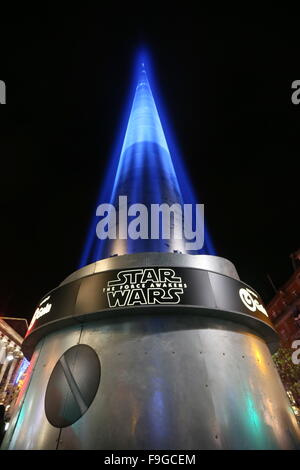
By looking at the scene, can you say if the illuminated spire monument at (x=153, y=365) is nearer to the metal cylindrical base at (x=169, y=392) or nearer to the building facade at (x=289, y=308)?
the metal cylindrical base at (x=169, y=392)

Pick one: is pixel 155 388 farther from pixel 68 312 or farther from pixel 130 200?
pixel 130 200

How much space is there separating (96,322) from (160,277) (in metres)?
1.79

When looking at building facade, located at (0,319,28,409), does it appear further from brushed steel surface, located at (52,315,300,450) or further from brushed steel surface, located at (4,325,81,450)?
brushed steel surface, located at (52,315,300,450)

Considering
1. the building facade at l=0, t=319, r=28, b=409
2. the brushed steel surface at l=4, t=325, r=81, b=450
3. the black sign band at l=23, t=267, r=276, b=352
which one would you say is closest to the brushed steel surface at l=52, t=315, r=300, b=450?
the brushed steel surface at l=4, t=325, r=81, b=450

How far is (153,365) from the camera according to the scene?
4570 millimetres

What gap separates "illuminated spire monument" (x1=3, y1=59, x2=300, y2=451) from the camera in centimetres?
395

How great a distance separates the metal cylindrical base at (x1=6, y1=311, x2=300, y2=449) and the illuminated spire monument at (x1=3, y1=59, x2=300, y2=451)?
0.02 meters

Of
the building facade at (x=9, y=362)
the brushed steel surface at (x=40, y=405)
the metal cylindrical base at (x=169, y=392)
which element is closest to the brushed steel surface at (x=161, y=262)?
the metal cylindrical base at (x=169, y=392)

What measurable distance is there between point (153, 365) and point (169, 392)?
0.53 meters

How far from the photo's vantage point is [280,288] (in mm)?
57781

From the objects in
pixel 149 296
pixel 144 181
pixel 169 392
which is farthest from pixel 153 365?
pixel 144 181

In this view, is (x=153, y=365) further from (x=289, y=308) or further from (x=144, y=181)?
(x=289, y=308)

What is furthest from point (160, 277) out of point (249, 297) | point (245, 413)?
point (245, 413)

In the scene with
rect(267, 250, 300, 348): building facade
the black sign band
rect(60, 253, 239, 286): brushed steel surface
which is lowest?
the black sign band
